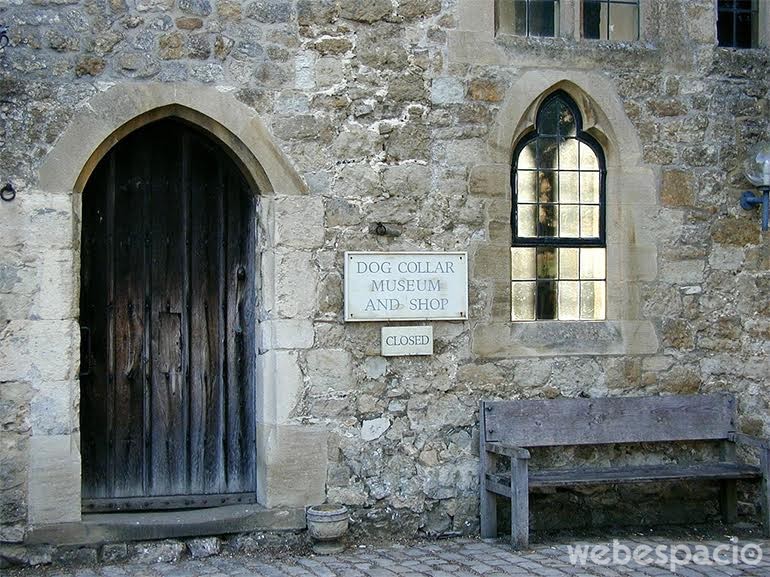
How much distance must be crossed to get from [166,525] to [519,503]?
2165 millimetres

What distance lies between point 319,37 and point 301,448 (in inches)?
103

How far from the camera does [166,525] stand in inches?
263

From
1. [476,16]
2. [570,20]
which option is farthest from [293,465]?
[570,20]

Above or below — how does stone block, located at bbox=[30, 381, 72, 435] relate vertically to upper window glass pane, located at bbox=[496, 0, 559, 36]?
below

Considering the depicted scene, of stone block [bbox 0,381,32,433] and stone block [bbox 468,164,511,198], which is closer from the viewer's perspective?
stone block [bbox 0,381,32,433]

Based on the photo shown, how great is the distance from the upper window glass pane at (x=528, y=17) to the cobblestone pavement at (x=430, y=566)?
3470 mm

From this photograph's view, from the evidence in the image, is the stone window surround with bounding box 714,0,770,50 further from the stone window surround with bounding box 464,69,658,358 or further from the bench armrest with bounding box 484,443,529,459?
the bench armrest with bounding box 484,443,529,459

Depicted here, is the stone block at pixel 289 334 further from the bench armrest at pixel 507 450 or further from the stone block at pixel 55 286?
the bench armrest at pixel 507 450

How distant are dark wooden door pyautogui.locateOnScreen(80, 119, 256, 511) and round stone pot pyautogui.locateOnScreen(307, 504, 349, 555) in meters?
0.59

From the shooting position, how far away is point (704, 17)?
25.4ft

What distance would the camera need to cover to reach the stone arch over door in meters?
6.49

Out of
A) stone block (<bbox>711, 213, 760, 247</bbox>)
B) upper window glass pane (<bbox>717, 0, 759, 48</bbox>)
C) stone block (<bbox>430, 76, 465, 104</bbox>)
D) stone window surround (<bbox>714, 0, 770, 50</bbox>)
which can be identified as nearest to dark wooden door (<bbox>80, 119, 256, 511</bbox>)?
stone block (<bbox>430, 76, 465, 104</bbox>)

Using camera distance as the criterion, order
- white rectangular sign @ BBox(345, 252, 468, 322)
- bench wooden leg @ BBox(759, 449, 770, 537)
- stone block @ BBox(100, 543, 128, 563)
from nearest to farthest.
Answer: stone block @ BBox(100, 543, 128, 563) < white rectangular sign @ BBox(345, 252, 468, 322) < bench wooden leg @ BBox(759, 449, 770, 537)

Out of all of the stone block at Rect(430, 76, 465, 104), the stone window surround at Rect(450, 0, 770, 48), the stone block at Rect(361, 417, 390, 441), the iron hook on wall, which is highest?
the stone window surround at Rect(450, 0, 770, 48)
